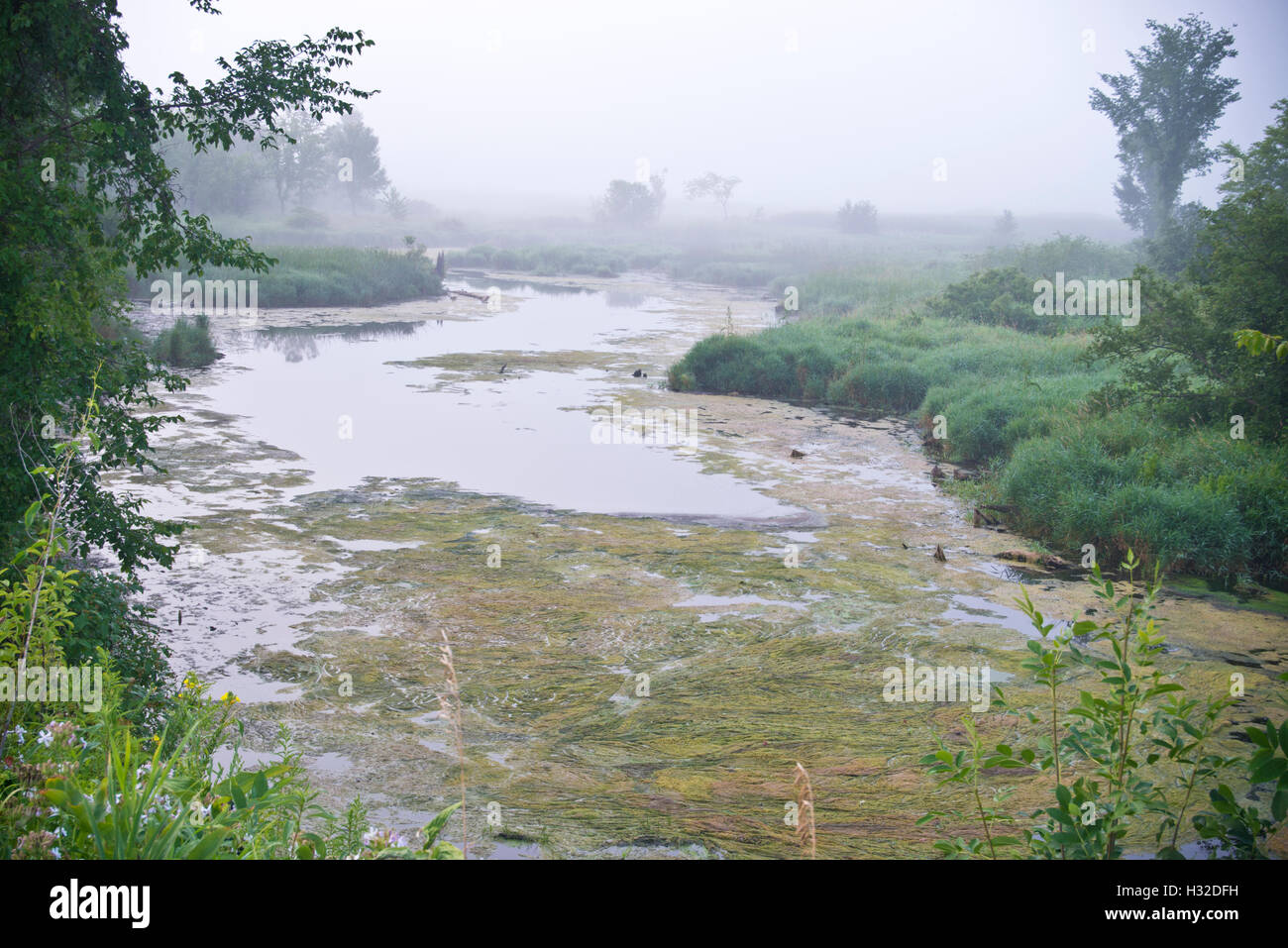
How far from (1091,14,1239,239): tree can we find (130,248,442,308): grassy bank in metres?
29.3

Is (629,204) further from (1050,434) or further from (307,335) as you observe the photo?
(1050,434)

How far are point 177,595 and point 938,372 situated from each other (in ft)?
49.8

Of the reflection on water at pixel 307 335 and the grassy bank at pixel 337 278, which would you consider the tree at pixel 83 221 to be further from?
the grassy bank at pixel 337 278

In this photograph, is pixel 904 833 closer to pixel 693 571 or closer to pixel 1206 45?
pixel 693 571

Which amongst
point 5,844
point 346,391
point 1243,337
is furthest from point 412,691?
point 346,391

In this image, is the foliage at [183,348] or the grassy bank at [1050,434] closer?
the grassy bank at [1050,434]

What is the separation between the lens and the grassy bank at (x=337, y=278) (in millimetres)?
33594

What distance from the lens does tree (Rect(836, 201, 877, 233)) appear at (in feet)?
293

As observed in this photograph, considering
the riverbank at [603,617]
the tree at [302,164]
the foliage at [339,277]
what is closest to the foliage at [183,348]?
the riverbank at [603,617]

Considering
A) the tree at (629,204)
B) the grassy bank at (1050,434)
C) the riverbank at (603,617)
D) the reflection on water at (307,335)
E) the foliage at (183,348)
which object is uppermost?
the tree at (629,204)

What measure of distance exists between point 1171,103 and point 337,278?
3438 cm

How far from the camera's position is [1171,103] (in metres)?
40.2

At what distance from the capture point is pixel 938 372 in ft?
64.5

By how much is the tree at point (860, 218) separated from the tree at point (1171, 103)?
45254 mm
